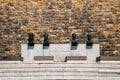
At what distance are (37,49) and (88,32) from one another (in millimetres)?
2538

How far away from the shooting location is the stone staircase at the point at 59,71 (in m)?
15.2

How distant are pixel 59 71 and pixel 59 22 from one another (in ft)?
16.8

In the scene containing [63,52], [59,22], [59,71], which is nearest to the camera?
[59,71]

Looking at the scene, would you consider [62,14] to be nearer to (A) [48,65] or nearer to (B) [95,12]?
(B) [95,12]

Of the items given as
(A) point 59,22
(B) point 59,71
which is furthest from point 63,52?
(B) point 59,71

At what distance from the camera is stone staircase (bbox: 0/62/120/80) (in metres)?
15.2

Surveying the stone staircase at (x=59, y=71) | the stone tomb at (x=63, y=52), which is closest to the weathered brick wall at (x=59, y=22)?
the stone tomb at (x=63, y=52)

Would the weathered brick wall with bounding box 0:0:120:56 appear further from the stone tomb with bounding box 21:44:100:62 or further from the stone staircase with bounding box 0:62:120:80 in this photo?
the stone staircase with bounding box 0:62:120:80

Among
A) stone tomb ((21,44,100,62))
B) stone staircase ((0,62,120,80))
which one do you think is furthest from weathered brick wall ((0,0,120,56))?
stone staircase ((0,62,120,80))

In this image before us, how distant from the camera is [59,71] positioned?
15352 millimetres

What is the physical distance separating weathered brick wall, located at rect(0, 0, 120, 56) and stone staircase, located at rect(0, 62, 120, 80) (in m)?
3.78

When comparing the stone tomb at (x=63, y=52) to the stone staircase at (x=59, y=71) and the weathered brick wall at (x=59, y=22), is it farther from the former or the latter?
the stone staircase at (x=59, y=71)

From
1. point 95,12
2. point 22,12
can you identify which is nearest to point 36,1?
point 22,12

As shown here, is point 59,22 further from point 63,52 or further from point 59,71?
point 59,71
